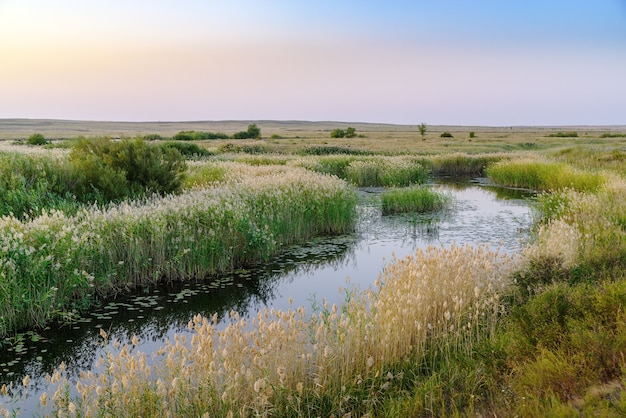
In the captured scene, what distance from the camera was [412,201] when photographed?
19.6 m

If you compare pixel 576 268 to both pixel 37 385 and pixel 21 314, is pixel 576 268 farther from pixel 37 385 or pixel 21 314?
pixel 21 314

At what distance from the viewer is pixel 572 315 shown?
19.9ft

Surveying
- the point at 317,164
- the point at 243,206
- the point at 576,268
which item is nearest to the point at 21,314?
the point at 243,206

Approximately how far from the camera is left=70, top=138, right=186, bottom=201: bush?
13.8 m

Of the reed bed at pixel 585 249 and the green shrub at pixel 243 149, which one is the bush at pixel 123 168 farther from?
the green shrub at pixel 243 149

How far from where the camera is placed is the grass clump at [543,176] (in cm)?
1916

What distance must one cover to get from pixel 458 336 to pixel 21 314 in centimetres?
637

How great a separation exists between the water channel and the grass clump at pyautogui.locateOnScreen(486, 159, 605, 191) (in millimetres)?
2538

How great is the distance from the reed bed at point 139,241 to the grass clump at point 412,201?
4559mm

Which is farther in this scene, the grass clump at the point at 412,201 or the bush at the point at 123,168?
the grass clump at the point at 412,201

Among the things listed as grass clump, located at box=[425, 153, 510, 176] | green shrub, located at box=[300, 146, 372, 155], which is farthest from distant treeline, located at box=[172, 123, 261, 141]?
grass clump, located at box=[425, 153, 510, 176]

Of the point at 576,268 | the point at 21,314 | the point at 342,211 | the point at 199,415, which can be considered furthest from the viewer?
the point at 342,211

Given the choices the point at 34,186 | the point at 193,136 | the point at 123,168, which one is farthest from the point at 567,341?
the point at 193,136

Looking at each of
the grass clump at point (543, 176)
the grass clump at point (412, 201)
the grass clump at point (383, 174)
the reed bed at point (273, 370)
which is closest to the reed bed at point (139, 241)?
the reed bed at point (273, 370)
